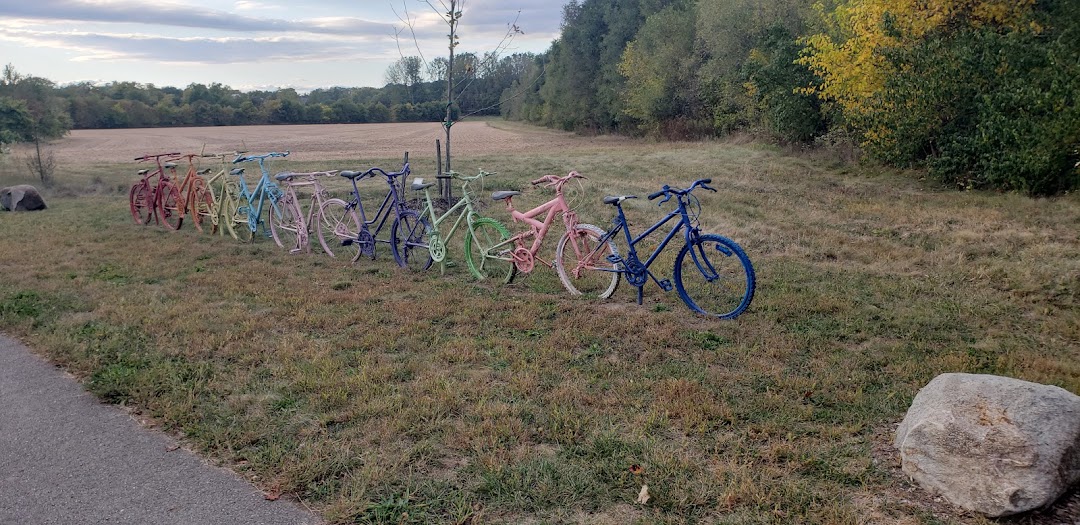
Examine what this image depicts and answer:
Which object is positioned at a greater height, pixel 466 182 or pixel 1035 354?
pixel 466 182

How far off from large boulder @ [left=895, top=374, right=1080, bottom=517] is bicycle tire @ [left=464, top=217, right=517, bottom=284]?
4.29 m

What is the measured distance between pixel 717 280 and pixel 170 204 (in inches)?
320

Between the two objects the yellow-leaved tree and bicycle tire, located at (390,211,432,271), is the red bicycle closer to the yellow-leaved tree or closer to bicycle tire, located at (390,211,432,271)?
bicycle tire, located at (390,211,432,271)

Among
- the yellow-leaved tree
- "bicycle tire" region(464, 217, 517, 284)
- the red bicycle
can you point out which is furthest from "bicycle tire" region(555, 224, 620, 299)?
the yellow-leaved tree

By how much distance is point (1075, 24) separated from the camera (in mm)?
11547

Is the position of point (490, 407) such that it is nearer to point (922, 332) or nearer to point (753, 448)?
point (753, 448)

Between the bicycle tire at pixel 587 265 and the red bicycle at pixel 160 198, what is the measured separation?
642 cm

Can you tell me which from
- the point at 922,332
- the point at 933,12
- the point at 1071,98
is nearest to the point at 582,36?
the point at 933,12

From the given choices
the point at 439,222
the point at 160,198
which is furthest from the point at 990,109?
the point at 160,198

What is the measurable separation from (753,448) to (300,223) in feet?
21.2

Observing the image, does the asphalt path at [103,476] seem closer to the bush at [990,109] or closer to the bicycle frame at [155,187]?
the bicycle frame at [155,187]

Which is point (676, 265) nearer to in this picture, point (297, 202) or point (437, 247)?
point (437, 247)

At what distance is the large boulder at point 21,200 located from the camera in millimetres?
12195

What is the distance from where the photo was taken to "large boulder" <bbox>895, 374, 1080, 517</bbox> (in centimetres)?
286
